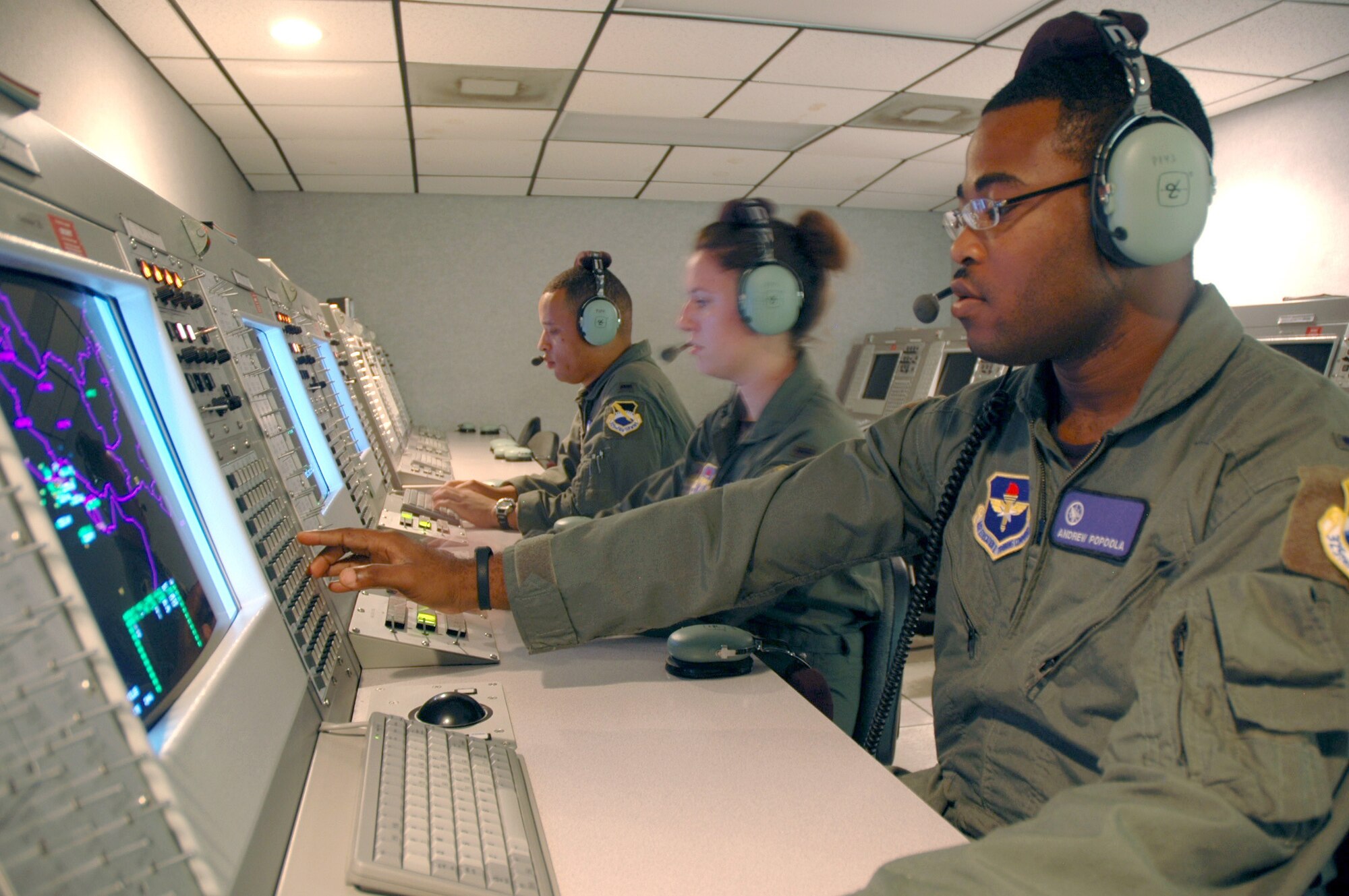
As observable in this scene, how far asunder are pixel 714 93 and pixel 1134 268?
3066 millimetres

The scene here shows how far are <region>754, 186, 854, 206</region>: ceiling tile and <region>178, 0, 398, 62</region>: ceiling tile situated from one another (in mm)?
2909

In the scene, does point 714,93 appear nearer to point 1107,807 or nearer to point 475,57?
point 475,57

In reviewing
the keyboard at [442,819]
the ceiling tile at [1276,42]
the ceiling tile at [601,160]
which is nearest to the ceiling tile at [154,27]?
the ceiling tile at [601,160]

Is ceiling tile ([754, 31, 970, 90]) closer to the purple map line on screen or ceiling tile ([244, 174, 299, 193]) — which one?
the purple map line on screen

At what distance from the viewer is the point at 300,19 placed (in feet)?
8.96

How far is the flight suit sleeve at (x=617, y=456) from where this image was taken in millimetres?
2064

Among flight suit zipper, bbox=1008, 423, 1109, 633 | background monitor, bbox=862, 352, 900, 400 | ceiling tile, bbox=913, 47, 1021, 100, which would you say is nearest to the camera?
flight suit zipper, bbox=1008, 423, 1109, 633

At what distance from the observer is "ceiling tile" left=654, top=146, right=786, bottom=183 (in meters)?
4.50

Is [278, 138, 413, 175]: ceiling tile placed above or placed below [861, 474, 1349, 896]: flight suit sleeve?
above

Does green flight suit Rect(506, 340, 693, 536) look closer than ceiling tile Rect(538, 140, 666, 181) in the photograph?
Yes

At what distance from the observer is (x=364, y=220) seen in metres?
5.37

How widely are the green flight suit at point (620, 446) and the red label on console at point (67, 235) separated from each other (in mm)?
1373

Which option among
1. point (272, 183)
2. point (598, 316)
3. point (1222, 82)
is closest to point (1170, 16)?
point (1222, 82)

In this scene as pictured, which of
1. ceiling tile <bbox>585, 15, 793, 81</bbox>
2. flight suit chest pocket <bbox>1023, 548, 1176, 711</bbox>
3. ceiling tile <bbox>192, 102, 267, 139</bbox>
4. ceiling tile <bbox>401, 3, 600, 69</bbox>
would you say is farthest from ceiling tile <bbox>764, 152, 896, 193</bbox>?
flight suit chest pocket <bbox>1023, 548, 1176, 711</bbox>
